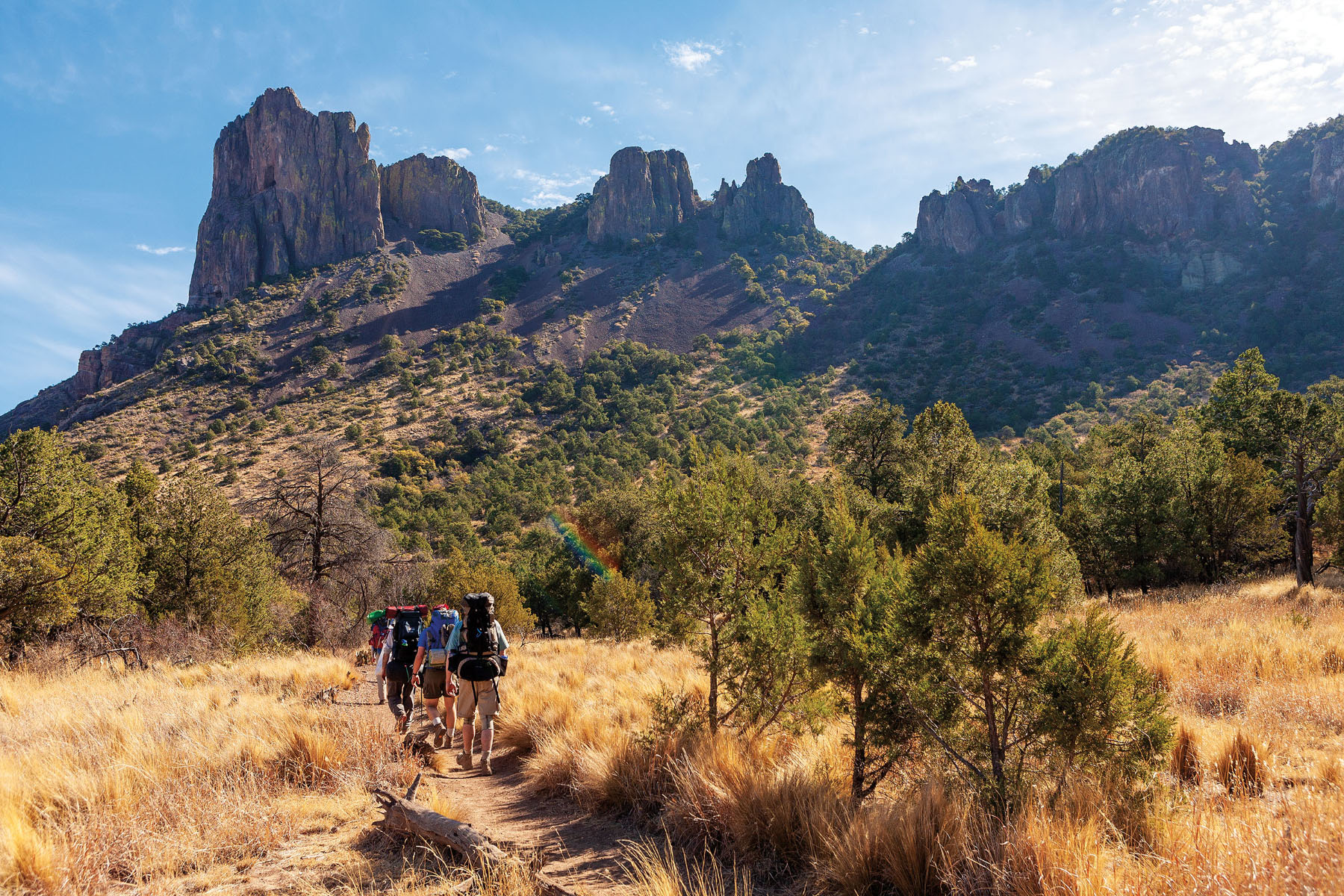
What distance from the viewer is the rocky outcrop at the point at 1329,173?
102 meters

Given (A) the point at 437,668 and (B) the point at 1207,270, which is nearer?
(A) the point at 437,668

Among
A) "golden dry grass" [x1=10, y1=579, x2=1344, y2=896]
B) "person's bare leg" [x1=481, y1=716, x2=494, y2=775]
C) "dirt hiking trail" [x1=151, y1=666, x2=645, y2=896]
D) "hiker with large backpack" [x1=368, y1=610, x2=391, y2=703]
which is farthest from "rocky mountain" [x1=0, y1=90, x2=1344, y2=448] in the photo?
"dirt hiking trail" [x1=151, y1=666, x2=645, y2=896]

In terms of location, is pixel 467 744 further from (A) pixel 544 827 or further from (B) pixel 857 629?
(B) pixel 857 629

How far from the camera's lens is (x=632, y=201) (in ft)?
447

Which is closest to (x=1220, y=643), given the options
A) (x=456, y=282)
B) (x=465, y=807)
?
(x=465, y=807)

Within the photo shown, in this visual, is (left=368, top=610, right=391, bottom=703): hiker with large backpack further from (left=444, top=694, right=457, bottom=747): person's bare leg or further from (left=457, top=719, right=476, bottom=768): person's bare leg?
(left=457, top=719, right=476, bottom=768): person's bare leg

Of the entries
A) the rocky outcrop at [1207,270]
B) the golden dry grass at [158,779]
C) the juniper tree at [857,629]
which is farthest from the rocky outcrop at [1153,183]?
the golden dry grass at [158,779]

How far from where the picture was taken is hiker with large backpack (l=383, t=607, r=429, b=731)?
323 inches

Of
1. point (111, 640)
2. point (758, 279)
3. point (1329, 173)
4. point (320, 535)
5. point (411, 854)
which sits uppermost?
point (1329, 173)

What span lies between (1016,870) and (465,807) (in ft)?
14.8

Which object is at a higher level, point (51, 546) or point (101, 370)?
point (101, 370)

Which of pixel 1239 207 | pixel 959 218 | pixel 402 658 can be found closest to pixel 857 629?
pixel 402 658

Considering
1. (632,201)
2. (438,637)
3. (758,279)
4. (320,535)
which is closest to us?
(438,637)

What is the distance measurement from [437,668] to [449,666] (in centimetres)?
105
